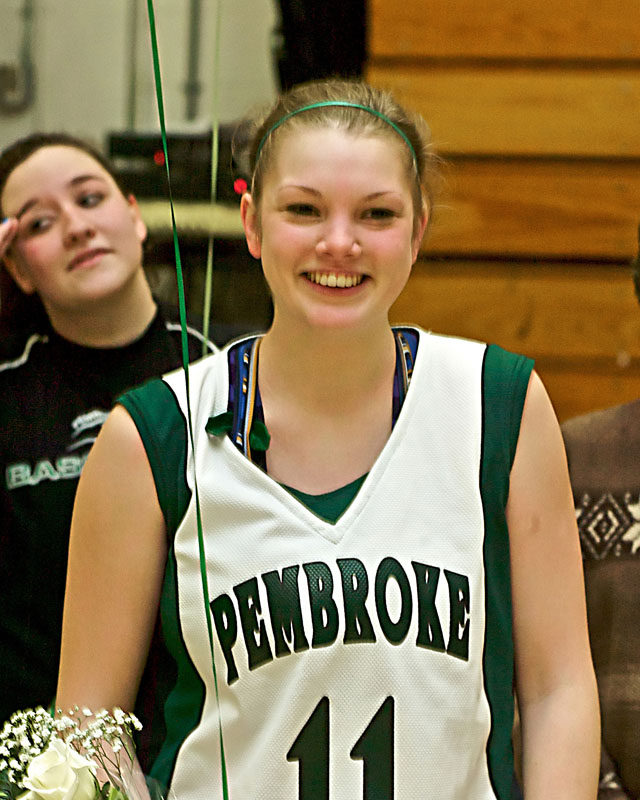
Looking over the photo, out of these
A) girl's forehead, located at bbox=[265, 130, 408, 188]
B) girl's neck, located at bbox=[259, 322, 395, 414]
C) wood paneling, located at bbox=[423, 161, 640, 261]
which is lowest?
girl's neck, located at bbox=[259, 322, 395, 414]

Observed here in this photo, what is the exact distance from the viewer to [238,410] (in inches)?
35.6

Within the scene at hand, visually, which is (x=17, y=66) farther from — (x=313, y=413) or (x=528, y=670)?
(x=528, y=670)

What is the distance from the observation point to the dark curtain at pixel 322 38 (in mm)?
1498

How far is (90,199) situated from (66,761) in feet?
2.43

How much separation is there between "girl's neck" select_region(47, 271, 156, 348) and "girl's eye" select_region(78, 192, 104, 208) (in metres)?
0.10

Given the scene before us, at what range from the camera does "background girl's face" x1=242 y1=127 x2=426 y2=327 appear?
0.82 meters

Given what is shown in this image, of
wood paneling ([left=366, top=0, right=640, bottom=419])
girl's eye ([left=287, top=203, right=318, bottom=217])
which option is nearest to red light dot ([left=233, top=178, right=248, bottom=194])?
girl's eye ([left=287, top=203, right=318, bottom=217])

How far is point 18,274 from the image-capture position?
128 centimetres

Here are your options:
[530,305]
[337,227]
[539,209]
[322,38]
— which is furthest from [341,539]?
[322,38]

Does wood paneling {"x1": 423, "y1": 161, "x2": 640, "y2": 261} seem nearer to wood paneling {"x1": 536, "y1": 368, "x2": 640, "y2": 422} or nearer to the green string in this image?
wood paneling {"x1": 536, "y1": 368, "x2": 640, "y2": 422}

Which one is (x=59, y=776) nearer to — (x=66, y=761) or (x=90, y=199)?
(x=66, y=761)

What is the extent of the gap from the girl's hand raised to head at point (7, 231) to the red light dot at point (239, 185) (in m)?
0.38

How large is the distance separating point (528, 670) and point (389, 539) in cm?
17

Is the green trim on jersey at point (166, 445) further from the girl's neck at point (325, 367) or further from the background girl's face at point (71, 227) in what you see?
the background girl's face at point (71, 227)
